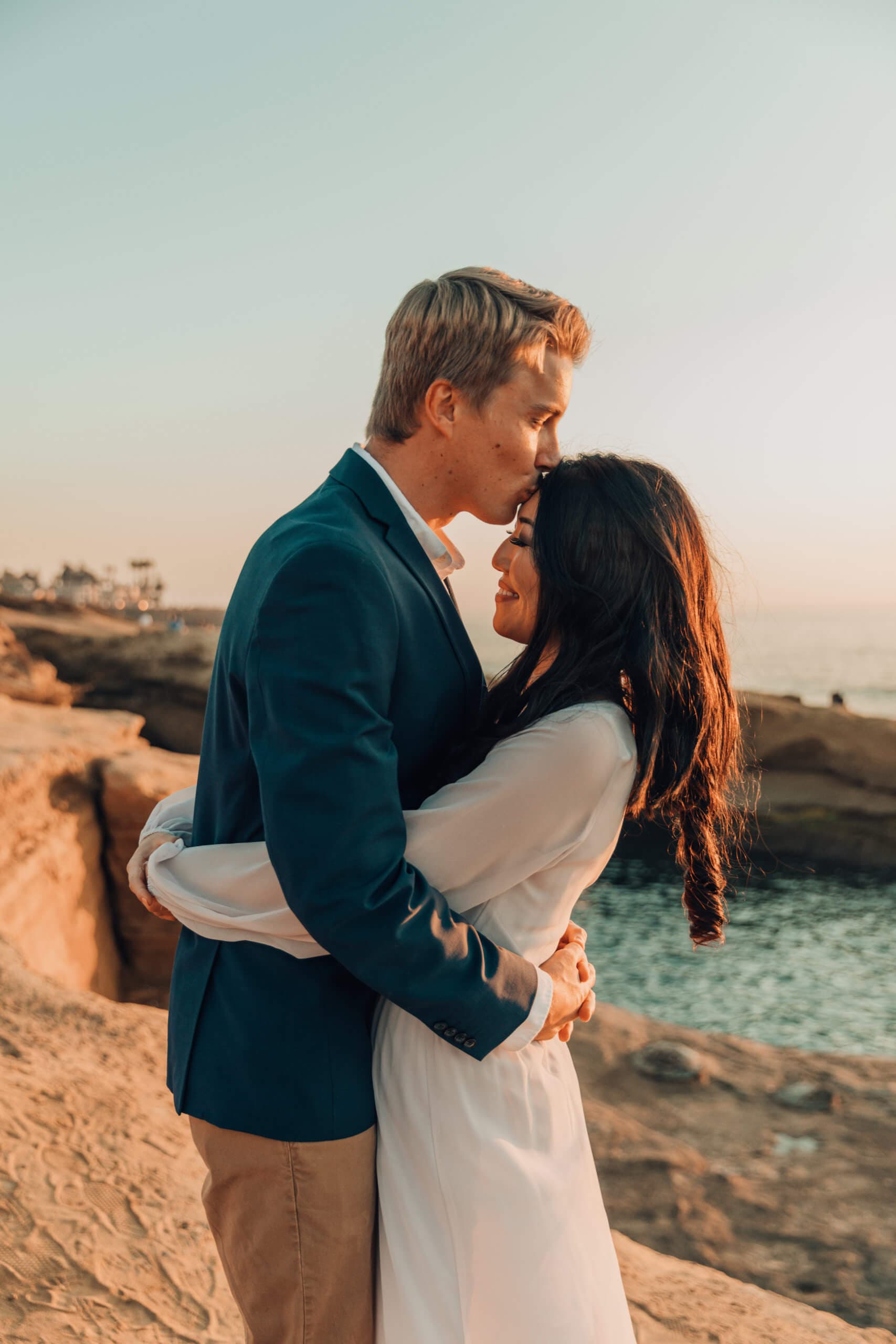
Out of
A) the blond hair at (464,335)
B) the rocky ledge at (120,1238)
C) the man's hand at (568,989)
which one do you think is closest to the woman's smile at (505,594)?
the blond hair at (464,335)

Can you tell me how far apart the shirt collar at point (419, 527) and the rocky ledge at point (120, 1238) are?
2.08 metres

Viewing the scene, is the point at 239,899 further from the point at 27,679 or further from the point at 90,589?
the point at 90,589

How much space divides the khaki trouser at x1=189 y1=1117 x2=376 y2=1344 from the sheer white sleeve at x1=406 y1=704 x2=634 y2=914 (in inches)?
17.3

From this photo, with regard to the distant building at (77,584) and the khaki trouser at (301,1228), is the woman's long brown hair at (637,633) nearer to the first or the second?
the khaki trouser at (301,1228)

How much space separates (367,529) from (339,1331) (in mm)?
1239

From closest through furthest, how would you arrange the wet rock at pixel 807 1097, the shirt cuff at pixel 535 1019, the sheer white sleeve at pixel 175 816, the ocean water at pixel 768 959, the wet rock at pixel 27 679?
the shirt cuff at pixel 535 1019 < the sheer white sleeve at pixel 175 816 < the wet rock at pixel 807 1097 < the ocean water at pixel 768 959 < the wet rock at pixel 27 679

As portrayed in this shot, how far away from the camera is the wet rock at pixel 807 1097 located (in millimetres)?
6676

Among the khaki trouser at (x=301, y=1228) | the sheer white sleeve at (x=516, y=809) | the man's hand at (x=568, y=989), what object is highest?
the sheer white sleeve at (x=516, y=809)

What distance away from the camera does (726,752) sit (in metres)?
1.80

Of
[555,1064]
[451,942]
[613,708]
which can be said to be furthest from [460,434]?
[555,1064]

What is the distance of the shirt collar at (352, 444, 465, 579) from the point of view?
171 cm

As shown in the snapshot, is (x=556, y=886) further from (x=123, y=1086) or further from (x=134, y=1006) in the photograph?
(x=134, y=1006)

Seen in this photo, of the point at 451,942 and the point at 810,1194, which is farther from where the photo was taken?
the point at 810,1194

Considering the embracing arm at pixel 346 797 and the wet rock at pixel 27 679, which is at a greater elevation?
the embracing arm at pixel 346 797
